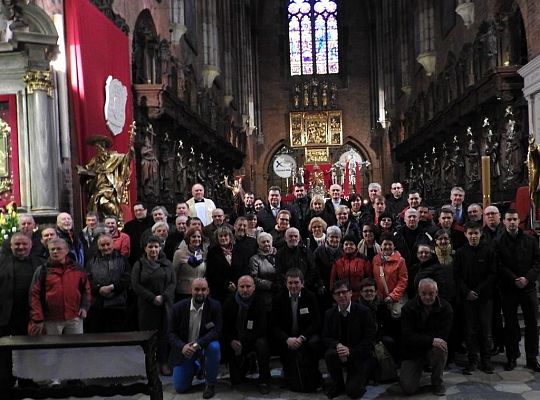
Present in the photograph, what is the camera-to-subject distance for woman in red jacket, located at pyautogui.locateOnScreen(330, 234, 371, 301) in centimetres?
621

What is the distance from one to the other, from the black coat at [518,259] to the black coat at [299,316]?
198cm

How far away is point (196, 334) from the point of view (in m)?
5.80

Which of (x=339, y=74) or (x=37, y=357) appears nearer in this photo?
(x=37, y=357)

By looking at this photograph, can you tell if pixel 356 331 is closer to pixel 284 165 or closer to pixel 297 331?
pixel 297 331

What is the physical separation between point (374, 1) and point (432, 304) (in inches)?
1167

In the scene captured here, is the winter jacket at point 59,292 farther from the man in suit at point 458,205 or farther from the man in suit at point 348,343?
the man in suit at point 458,205

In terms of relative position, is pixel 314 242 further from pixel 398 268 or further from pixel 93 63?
pixel 93 63

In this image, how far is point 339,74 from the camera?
111 feet

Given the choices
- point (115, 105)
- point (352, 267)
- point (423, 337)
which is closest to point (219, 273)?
point (352, 267)

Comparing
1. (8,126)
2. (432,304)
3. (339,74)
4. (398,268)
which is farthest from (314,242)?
(339,74)

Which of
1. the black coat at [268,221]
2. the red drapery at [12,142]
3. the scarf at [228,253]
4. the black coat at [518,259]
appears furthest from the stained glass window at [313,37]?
the black coat at [518,259]

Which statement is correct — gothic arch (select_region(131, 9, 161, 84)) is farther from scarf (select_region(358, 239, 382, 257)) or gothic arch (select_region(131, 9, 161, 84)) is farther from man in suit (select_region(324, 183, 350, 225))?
scarf (select_region(358, 239, 382, 257))

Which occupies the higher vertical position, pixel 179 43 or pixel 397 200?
pixel 179 43

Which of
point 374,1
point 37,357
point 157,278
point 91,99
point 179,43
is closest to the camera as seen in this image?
point 37,357
